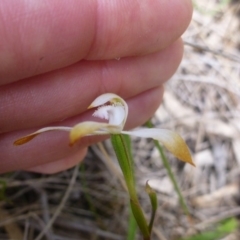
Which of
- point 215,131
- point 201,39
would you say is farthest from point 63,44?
point 201,39

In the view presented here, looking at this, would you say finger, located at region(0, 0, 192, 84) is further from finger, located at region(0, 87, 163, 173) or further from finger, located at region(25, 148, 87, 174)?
finger, located at region(25, 148, 87, 174)

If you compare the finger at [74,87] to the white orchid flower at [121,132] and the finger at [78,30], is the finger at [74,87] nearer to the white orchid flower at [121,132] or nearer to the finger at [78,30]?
the finger at [78,30]

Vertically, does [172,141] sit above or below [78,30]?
below

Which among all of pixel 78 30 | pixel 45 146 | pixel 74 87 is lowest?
pixel 45 146

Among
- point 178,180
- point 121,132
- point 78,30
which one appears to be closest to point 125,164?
point 121,132

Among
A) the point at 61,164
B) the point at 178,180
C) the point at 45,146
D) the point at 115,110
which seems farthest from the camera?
the point at 178,180

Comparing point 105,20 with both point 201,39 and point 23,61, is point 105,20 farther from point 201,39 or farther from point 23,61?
point 201,39

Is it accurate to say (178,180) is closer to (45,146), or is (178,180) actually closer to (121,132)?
(45,146)

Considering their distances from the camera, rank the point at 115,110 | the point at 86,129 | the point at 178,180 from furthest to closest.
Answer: the point at 178,180 → the point at 115,110 → the point at 86,129
